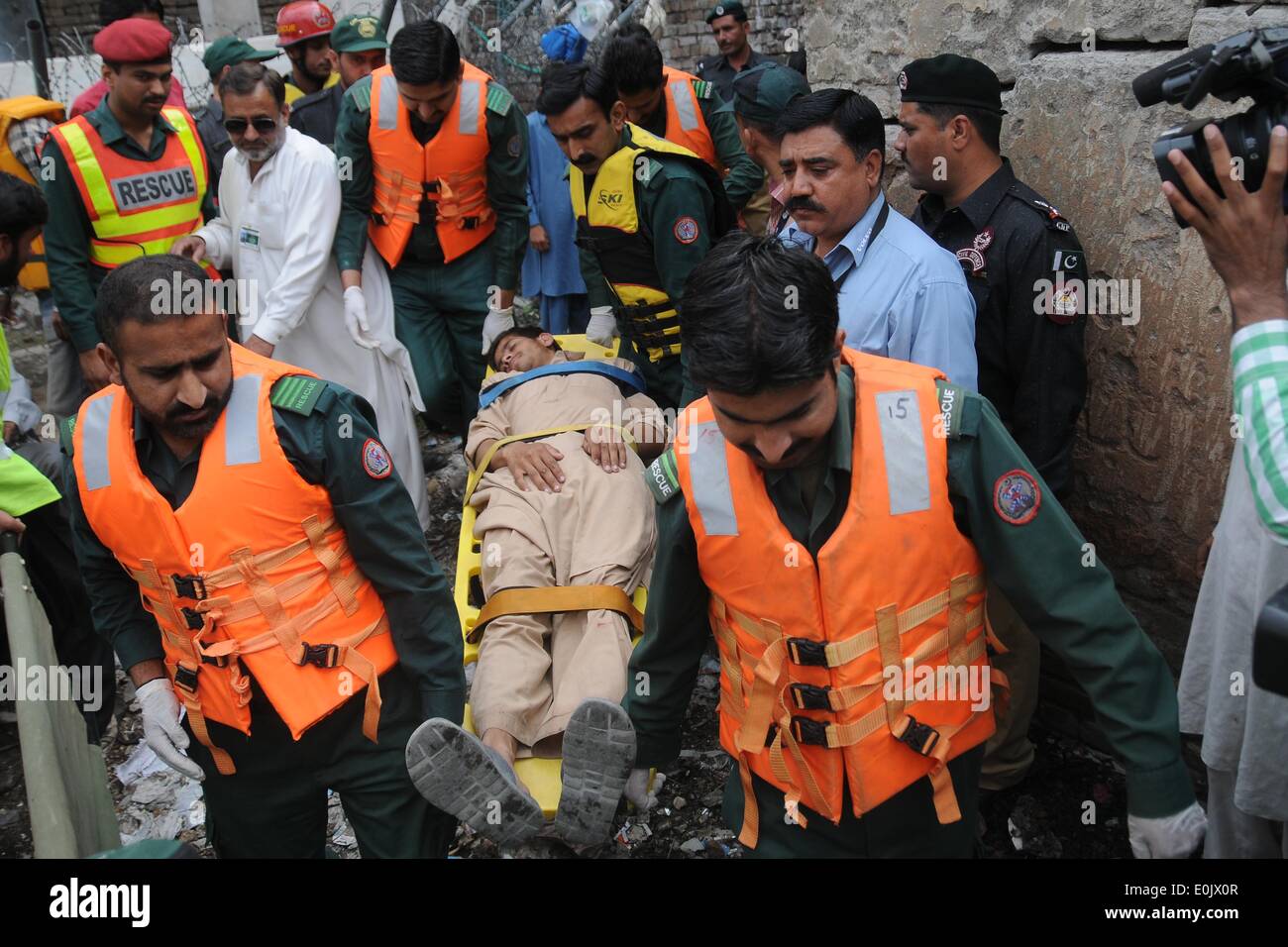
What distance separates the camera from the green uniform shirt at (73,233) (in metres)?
4.71

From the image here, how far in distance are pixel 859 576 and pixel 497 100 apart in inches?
149

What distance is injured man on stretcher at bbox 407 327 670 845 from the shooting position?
2.73 meters

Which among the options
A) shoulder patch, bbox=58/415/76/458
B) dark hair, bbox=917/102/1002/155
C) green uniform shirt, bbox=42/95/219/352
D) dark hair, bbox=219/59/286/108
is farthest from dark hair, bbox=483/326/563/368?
shoulder patch, bbox=58/415/76/458

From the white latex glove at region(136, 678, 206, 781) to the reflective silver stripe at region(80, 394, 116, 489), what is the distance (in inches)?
20.8

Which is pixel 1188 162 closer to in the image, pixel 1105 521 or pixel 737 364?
pixel 737 364

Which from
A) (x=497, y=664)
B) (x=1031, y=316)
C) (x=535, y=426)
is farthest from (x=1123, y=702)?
(x=535, y=426)

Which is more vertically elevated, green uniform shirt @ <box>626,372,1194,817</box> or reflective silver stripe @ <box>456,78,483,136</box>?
reflective silver stripe @ <box>456,78,483,136</box>

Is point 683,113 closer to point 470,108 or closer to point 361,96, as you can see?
point 470,108

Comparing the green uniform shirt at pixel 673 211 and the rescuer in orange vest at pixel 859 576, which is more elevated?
the green uniform shirt at pixel 673 211

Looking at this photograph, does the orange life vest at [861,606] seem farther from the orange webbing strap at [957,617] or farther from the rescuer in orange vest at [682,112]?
the rescuer in orange vest at [682,112]

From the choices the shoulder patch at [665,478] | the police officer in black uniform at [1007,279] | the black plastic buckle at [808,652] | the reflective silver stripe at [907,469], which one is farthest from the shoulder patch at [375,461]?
the police officer in black uniform at [1007,279]

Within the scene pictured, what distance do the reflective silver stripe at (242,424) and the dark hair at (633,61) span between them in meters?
3.05

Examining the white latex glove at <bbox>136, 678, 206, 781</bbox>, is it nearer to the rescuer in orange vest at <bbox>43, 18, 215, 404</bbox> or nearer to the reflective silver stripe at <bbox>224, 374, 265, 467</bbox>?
the reflective silver stripe at <bbox>224, 374, 265, 467</bbox>

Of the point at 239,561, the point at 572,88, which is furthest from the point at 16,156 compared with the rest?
the point at 239,561
